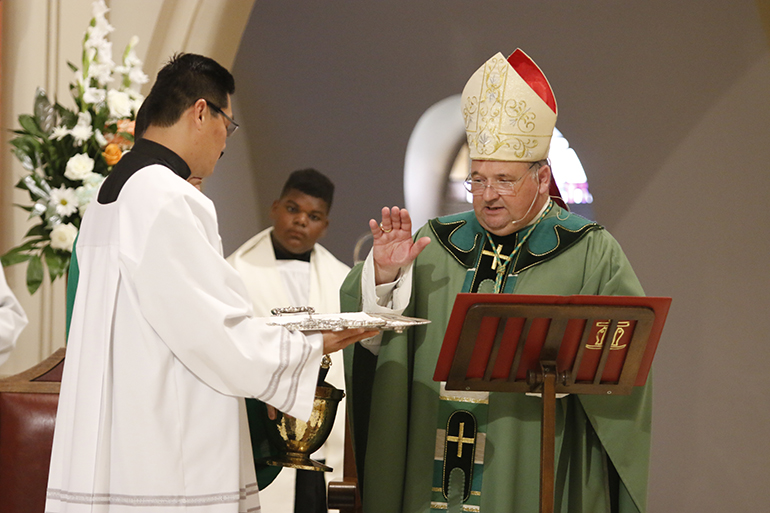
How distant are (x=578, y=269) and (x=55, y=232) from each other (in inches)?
88.5

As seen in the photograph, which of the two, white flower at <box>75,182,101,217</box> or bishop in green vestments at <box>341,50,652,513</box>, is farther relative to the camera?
white flower at <box>75,182,101,217</box>

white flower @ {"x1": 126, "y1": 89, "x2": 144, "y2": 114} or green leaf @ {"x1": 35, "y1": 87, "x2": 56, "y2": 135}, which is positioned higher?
white flower @ {"x1": 126, "y1": 89, "x2": 144, "y2": 114}

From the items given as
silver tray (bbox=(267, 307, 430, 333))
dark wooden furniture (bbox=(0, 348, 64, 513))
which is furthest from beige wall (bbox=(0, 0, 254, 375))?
silver tray (bbox=(267, 307, 430, 333))

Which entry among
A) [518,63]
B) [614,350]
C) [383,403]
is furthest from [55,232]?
[614,350]

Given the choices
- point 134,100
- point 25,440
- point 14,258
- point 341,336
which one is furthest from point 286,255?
point 341,336

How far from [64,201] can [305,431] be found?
Result: 5.68 ft

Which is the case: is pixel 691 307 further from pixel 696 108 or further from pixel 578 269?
pixel 578 269

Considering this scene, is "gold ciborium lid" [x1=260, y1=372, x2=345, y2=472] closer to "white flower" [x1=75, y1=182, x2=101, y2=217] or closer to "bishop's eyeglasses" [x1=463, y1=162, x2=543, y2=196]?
"bishop's eyeglasses" [x1=463, y1=162, x2=543, y2=196]

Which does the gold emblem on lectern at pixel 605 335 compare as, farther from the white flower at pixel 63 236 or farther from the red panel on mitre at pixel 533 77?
the white flower at pixel 63 236

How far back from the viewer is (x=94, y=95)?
3650 millimetres

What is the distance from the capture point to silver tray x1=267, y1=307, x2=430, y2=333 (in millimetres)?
2170

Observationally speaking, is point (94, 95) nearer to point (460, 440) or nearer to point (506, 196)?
point (506, 196)

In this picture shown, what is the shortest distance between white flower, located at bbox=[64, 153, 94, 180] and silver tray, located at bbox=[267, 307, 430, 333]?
1593 mm

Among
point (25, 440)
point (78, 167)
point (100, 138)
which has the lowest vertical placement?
point (25, 440)
